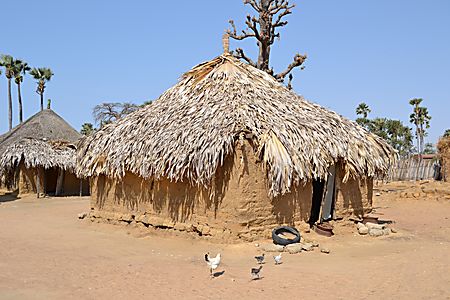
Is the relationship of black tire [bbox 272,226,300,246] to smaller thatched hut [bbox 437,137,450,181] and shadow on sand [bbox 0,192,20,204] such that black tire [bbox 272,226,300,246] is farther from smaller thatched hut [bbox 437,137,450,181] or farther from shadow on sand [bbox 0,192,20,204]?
smaller thatched hut [bbox 437,137,450,181]

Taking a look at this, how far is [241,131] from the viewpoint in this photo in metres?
9.34

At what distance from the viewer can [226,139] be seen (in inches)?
359

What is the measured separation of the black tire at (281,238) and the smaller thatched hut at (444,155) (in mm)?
16773

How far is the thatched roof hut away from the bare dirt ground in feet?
4.53

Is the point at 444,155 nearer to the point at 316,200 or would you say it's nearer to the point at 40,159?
the point at 316,200

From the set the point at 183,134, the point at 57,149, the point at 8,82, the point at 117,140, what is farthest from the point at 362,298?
the point at 8,82

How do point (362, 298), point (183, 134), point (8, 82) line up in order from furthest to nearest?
point (8, 82)
point (183, 134)
point (362, 298)

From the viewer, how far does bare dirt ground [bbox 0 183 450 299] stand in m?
6.28

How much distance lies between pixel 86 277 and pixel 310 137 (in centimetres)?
560

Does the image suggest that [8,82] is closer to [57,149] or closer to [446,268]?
[57,149]

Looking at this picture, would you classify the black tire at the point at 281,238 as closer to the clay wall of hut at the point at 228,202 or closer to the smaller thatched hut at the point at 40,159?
the clay wall of hut at the point at 228,202

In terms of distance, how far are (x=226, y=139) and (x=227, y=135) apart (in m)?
0.14

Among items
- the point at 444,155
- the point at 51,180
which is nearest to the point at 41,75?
the point at 51,180

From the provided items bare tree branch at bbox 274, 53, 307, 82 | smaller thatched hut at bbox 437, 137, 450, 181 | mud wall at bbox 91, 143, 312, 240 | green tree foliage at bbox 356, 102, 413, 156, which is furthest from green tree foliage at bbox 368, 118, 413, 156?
mud wall at bbox 91, 143, 312, 240
